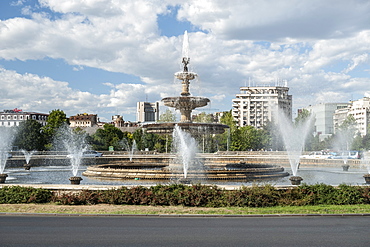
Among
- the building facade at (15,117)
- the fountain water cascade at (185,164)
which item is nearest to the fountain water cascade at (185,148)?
the fountain water cascade at (185,164)

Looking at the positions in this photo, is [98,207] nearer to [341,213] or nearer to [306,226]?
[306,226]

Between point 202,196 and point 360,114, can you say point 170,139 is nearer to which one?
point 202,196

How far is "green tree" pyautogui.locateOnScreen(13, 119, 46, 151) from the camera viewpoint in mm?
77438

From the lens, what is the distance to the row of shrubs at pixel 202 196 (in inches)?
650

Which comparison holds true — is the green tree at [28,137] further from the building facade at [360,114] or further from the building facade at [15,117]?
the building facade at [360,114]

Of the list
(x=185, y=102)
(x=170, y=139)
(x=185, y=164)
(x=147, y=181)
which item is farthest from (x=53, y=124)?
(x=147, y=181)

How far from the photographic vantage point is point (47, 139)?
82.9 meters

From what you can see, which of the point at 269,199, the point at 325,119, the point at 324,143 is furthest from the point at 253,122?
the point at 269,199

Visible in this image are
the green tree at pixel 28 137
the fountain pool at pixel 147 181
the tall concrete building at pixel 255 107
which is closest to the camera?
the fountain pool at pixel 147 181

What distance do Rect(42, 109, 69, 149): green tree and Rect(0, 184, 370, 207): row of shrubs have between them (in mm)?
66864

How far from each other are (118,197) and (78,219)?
2730mm

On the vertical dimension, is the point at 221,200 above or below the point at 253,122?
below

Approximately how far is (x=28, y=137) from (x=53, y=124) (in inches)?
384

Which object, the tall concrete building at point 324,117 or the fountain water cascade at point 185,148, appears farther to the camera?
the tall concrete building at point 324,117
